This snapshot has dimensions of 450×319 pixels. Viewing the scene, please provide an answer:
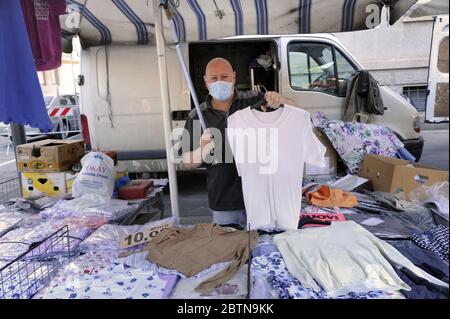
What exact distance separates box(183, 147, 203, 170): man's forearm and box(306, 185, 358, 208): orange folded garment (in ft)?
4.24

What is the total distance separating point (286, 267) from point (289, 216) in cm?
51

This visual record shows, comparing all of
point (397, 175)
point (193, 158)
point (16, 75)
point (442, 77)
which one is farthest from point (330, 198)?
point (16, 75)

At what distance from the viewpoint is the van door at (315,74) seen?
5.84 m

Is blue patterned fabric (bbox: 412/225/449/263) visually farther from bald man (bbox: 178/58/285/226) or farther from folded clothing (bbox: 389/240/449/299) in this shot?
bald man (bbox: 178/58/285/226)

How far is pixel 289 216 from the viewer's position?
7.97ft

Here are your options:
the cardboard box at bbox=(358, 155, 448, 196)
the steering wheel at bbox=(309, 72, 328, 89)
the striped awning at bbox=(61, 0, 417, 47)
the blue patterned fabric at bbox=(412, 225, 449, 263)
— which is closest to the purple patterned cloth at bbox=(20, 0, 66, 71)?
the striped awning at bbox=(61, 0, 417, 47)

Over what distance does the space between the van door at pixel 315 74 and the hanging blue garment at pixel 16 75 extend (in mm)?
4181

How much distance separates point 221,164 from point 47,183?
2371 millimetres

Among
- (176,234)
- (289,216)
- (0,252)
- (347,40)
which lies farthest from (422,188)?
(347,40)

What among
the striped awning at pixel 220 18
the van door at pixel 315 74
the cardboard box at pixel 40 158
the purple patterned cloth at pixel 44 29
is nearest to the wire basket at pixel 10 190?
→ the cardboard box at pixel 40 158

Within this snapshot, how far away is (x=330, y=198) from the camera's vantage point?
337 cm

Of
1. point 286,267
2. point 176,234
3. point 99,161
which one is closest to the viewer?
point 286,267

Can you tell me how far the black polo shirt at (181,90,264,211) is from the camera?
267cm
